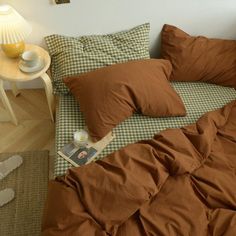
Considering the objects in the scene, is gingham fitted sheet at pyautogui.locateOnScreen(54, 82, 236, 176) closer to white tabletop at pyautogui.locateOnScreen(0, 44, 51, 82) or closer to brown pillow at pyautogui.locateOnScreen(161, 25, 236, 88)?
brown pillow at pyautogui.locateOnScreen(161, 25, 236, 88)

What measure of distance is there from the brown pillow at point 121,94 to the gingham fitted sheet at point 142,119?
54mm

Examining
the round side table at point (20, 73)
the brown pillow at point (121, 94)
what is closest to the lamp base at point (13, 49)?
the round side table at point (20, 73)

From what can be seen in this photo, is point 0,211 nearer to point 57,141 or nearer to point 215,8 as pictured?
point 57,141

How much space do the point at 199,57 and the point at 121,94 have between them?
610 mm

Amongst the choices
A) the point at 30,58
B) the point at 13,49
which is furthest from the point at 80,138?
the point at 13,49

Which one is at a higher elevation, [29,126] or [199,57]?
[199,57]

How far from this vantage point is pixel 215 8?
5.89ft

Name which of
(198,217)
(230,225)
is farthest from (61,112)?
(230,225)

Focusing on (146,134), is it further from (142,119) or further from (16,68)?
(16,68)

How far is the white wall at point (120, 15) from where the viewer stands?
1.65 m

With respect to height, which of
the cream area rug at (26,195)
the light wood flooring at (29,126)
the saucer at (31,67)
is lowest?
the cream area rug at (26,195)

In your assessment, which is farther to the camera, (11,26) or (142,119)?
(142,119)

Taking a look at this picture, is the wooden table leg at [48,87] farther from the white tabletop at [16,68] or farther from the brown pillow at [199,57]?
the brown pillow at [199,57]

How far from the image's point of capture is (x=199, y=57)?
178cm
